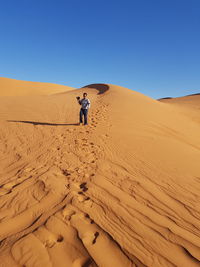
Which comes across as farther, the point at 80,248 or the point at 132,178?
the point at 132,178

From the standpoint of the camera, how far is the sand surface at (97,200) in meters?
2.00

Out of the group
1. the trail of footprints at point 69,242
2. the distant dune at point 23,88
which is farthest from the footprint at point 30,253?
the distant dune at point 23,88

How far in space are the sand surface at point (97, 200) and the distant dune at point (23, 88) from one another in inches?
1108

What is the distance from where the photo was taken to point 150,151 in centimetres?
545

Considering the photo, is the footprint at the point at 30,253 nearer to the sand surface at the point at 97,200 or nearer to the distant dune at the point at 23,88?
the sand surface at the point at 97,200

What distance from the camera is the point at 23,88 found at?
3438cm

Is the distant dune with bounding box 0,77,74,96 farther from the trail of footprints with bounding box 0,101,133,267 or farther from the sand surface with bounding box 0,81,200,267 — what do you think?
the trail of footprints with bounding box 0,101,133,267

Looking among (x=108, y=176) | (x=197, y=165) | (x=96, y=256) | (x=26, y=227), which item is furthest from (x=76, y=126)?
(x=96, y=256)

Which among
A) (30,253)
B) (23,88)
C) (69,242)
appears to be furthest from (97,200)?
(23,88)

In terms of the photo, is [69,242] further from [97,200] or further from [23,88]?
[23,88]

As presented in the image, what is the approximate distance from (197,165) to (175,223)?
9.09ft

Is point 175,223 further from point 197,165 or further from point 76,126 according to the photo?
point 76,126

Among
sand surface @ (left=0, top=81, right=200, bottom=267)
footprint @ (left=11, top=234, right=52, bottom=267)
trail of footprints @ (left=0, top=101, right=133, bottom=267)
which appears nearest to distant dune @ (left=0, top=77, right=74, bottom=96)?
sand surface @ (left=0, top=81, right=200, bottom=267)

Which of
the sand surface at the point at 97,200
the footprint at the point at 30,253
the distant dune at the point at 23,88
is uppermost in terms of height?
the distant dune at the point at 23,88
